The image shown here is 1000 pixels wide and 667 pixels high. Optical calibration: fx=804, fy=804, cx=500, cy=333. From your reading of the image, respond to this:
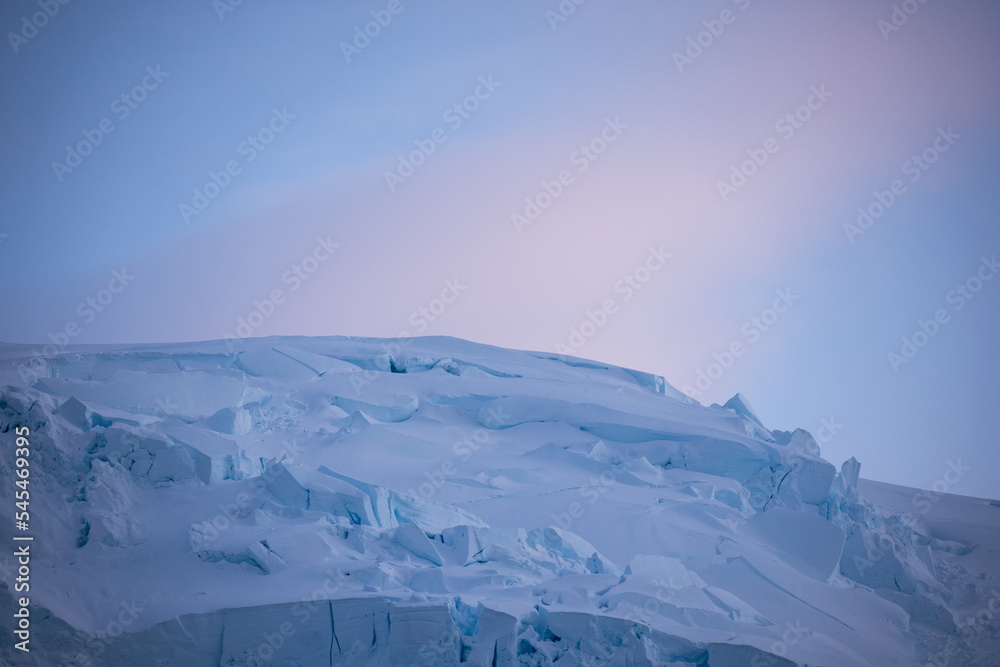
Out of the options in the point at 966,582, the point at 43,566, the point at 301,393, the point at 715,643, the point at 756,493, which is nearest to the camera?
the point at 715,643

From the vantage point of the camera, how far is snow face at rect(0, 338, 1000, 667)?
5.95 m

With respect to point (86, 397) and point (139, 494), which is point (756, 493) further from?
point (86, 397)

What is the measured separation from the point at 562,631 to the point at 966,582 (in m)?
5.96

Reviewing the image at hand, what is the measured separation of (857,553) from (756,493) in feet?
5.34

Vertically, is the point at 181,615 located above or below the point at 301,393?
below

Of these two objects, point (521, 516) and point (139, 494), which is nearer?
point (139, 494)

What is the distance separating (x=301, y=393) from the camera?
11.6 m

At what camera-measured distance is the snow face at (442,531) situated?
5.95 metres

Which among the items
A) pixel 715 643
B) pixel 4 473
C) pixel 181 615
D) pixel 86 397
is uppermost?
pixel 86 397

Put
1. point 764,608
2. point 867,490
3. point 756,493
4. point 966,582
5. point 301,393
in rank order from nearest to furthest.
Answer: point 764,608
point 966,582
point 756,493
point 301,393
point 867,490

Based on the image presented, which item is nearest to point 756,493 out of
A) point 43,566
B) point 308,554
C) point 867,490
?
point 867,490

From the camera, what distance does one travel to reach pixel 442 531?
730 centimetres

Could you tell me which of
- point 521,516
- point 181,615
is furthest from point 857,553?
point 181,615

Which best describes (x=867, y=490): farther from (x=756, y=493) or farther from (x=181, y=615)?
(x=181, y=615)
